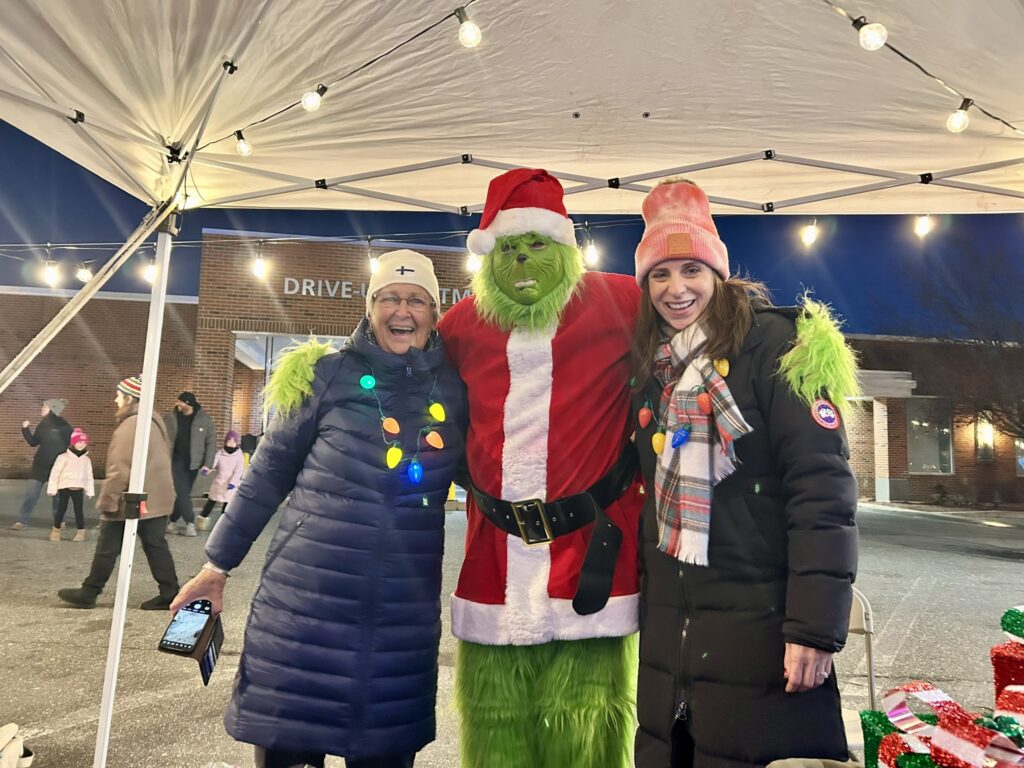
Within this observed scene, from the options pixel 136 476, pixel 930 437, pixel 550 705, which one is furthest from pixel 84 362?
pixel 930 437

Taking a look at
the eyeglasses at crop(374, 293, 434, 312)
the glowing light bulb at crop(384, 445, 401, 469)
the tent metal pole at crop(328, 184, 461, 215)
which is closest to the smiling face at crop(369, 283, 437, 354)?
the eyeglasses at crop(374, 293, 434, 312)

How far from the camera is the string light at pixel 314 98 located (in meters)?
2.21

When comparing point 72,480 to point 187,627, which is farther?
point 72,480

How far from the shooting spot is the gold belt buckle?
1.55 meters

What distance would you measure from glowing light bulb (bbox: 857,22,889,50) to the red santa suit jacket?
1.10 m

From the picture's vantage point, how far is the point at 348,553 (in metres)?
1.57

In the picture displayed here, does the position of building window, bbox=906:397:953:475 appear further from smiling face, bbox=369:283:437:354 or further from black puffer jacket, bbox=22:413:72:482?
smiling face, bbox=369:283:437:354

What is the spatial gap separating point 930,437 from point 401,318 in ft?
69.9

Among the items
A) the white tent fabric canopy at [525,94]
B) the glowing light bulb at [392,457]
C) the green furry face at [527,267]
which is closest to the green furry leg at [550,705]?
the glowing light bulb at [392,457]

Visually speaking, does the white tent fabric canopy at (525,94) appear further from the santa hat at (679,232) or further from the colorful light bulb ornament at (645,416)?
the colorful light bulb ornament at (645,416)

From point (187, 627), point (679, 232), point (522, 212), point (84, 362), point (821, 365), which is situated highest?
point (84, 362)

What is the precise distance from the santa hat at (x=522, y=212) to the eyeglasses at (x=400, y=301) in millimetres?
212

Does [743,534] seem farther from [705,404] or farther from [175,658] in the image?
[175,658]

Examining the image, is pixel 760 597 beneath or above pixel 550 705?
above
